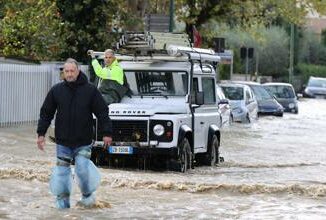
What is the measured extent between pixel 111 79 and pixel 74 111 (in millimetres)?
5756

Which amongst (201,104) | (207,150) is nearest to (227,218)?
(201,104)

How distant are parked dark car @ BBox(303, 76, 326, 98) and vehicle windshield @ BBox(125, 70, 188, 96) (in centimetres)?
5036

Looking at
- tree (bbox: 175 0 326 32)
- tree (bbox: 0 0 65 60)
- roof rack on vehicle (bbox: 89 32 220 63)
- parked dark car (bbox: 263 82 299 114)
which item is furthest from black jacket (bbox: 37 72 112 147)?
parked dark car (bbox: 263 82 299 114)

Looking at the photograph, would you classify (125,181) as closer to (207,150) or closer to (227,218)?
(227,218)

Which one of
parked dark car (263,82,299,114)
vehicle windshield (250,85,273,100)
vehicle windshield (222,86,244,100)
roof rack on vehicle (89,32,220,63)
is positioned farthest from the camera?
parked dark car (263,82,299,114)

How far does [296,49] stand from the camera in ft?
281

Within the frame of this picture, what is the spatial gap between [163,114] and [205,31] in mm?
24739

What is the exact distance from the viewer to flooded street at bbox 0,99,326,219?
34.8 ft

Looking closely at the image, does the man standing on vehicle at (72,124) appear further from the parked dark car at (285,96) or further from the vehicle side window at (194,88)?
the parked dark car at (285,96)

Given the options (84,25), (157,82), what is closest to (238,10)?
(84,25)

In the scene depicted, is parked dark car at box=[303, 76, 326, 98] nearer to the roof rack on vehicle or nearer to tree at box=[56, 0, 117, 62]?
tree at box=[56, 0, 117, 62]

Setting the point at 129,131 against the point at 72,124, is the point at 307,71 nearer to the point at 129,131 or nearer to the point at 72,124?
the point at 129,131

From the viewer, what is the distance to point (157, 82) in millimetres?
16359

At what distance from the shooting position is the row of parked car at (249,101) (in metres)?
28.8
